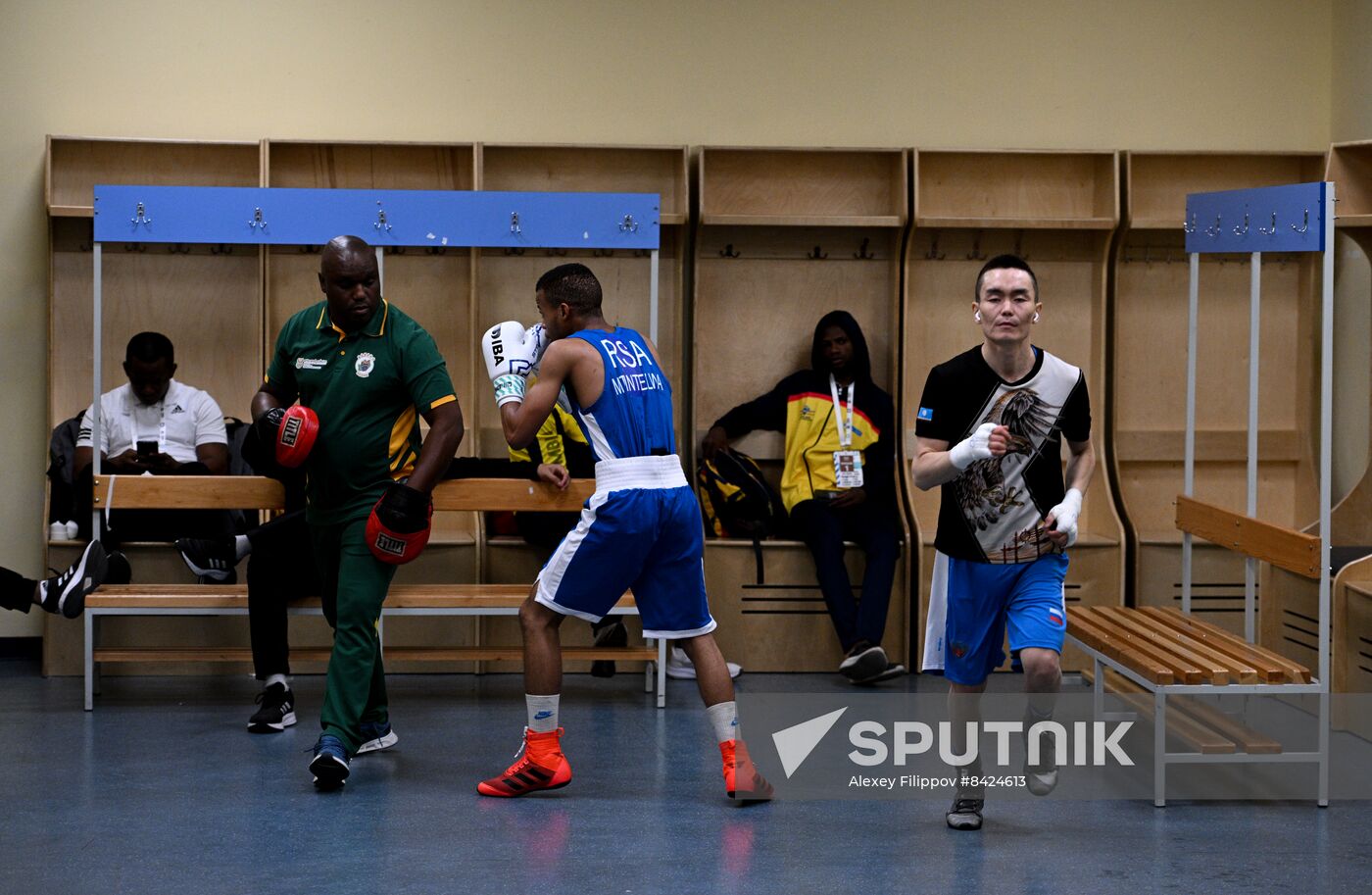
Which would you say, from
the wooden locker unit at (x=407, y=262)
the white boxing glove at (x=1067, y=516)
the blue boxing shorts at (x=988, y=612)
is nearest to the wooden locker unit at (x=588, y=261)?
the wooden locker unit at (x=407, y=262)

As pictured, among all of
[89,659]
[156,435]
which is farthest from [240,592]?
[156,435]

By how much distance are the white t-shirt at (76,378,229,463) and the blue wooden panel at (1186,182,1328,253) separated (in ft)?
11.7

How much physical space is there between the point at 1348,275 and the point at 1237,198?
6.77 ft

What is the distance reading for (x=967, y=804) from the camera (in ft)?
12.5

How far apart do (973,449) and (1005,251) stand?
323 centimetres

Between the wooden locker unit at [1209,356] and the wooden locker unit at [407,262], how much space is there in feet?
8.94

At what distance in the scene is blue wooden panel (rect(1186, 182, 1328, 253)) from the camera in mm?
4062

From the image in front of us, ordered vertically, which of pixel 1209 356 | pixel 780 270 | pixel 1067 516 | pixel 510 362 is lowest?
pixel 1067 516

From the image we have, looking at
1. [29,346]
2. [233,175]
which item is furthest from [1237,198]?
[29,346]

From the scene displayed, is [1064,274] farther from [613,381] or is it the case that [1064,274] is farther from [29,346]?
[29,346]

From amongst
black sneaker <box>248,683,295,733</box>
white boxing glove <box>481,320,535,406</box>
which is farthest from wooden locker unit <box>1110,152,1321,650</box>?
black sneaker <box>248,683,295,733</box>

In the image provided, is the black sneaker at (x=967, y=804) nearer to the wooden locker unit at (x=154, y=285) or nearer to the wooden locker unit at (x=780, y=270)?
the wooden locker unit at (x=780, y=270)

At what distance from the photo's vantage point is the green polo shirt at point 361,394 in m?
4.18

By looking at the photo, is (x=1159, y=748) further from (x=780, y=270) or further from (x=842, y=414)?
(x=780, y=270)
